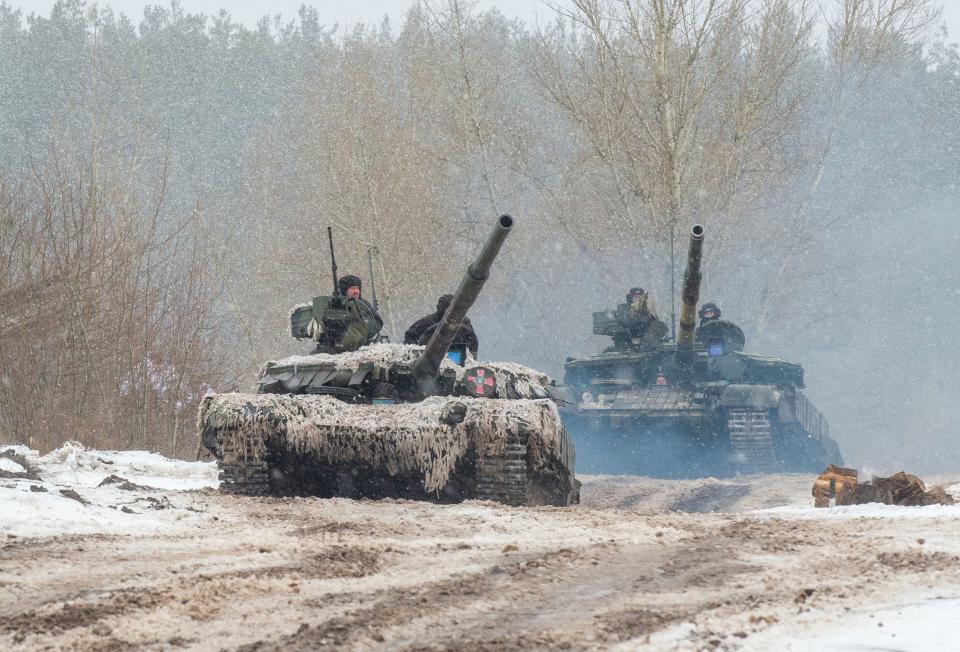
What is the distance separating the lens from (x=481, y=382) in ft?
33.9

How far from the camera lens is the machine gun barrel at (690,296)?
41.8ft

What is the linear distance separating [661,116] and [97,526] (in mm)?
17495

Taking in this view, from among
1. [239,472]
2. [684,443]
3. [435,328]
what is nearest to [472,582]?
[239,472]

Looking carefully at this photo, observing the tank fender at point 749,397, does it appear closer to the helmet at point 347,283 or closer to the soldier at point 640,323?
the soldier at point 640,323

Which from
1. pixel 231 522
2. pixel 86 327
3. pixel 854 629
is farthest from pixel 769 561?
pixel 86 327

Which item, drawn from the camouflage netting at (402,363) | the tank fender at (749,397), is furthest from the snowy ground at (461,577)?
the tank fender at (749,397)

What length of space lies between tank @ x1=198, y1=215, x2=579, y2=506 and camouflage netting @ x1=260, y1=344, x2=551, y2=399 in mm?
17

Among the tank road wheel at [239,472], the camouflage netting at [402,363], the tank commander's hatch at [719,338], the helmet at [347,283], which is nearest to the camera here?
the tank road wheel at [239,472]

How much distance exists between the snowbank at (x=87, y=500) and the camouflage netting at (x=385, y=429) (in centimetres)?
64

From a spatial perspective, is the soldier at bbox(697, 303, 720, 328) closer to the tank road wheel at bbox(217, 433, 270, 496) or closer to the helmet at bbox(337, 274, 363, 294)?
the helmet at bbox(337, 274, 363, 294)

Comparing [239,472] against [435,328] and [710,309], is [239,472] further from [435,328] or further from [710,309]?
[710,309]

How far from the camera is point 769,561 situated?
5.17m

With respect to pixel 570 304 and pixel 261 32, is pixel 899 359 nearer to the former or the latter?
pixel 570 304

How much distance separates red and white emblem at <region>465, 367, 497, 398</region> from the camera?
10281mm
